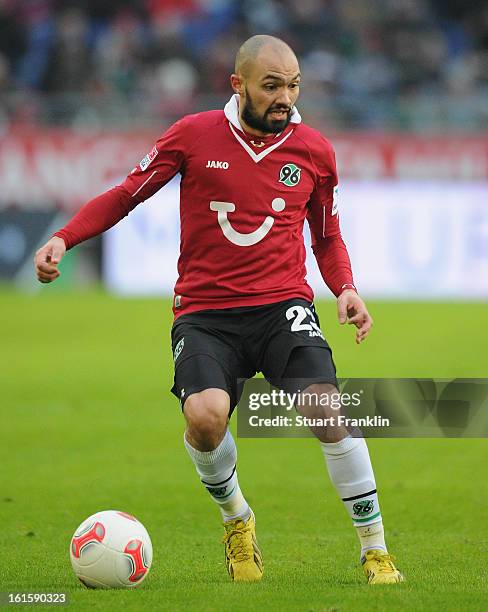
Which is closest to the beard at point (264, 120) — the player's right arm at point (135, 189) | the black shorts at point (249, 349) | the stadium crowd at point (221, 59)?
the player's right arm at point (135, 189)

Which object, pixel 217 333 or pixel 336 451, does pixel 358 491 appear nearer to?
pixel 336 451

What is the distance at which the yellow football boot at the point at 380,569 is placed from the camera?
5027mm

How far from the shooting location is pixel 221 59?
21453mm

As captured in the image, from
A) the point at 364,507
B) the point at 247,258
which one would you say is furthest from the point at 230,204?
the point at 364,507

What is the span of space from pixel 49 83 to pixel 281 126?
16.8 m

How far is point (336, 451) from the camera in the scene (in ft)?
16.7

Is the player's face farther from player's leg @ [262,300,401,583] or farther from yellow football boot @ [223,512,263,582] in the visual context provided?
yellow football boot @ [223,512,263,582]

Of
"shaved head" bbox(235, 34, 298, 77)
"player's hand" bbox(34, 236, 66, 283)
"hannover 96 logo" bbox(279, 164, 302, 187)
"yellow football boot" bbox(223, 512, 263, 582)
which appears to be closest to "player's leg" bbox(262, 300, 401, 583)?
"yellow football boot" bbox(223, 512, 263, 582)

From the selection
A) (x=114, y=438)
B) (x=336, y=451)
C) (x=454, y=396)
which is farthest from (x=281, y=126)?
(x=114, y=438)

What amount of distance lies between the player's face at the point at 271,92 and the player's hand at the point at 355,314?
771mm

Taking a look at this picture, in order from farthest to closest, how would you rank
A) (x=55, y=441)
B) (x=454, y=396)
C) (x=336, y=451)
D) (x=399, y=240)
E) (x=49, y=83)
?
(x=49, y=83) < (x=399, y=240) < (x=55, y=441) < (x=454, y=396) < (x=336, y=451)

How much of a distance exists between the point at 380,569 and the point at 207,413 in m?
0.94

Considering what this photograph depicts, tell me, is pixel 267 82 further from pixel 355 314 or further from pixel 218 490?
pixel 218 490

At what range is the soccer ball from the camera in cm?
502
